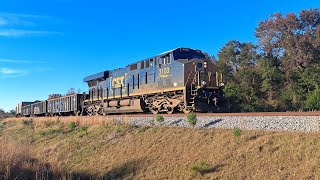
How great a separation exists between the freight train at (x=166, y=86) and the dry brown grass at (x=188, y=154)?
298cm

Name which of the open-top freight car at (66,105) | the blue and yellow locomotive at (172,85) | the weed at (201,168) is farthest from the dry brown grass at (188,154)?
the open-top freight car at (66,105)

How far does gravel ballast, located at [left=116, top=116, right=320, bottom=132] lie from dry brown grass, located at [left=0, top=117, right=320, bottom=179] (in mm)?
721

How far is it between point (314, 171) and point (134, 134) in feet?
27.8

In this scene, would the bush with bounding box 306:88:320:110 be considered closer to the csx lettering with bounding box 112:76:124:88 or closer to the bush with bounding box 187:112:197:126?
the bush with bounding box 187:112:197:126

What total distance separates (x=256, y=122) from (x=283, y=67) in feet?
66.3

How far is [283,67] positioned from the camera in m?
29.7

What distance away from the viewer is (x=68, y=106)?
3194cm

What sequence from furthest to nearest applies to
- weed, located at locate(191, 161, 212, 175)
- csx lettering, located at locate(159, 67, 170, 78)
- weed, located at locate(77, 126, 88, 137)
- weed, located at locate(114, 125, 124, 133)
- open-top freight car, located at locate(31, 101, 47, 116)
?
open-top freight car, located at locate(31, 101, 47, 116)
csx lettering, located at locate(159, 67, 170, 78)
weed, located at locate(77, 126, 88, 137)
weed, located at locate(114, 125, 124, 133)
weed, located at locate(191, 161, 212, 175)

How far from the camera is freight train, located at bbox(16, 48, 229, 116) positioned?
648 inches

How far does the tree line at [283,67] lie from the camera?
26.3 m

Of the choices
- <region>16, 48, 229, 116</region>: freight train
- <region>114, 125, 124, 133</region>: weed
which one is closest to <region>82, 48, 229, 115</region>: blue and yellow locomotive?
<region>16, 48, 229, 116</region>: freight train

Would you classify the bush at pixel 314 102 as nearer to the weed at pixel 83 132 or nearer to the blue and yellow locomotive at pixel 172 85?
the blue and yellow locomotive at pixel 172 85

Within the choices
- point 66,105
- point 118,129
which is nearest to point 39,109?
point 66,105

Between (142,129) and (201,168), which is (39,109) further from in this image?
(201,168)
